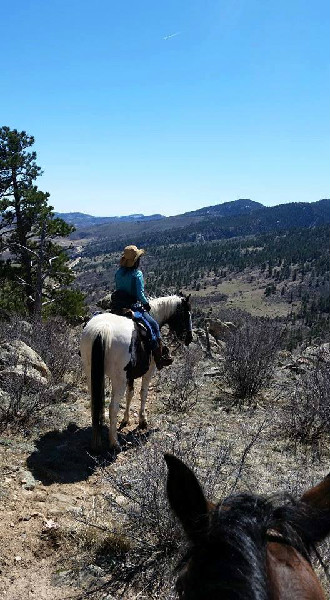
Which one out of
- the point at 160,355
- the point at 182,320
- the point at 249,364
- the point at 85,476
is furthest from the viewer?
the point at 249,364

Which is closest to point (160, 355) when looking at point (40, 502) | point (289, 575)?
point (40, 502)

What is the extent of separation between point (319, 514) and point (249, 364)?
21.5 ft

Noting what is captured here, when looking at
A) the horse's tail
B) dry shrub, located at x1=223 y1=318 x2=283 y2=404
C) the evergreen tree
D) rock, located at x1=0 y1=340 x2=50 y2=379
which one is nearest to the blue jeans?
the horse's tail

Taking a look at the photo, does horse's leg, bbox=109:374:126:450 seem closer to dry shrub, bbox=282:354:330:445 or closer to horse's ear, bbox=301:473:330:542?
dry shrub, bbox=282:354:330:445

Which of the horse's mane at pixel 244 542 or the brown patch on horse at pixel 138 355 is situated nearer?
the horse's mane at pixel 244 542

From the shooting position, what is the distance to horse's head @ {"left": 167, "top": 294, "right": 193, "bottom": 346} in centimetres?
718

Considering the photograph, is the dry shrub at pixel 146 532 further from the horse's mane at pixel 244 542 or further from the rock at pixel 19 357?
the rock at pixel 19 357

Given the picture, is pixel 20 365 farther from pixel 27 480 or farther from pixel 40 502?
pixel 40 502

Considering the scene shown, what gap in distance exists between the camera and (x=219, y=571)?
1081mm

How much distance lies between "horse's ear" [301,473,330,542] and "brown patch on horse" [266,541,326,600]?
9 cm

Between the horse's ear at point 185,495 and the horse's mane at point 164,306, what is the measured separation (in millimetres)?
5331

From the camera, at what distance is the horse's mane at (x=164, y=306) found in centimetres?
682

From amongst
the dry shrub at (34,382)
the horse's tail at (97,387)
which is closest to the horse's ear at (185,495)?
the horse's tail at (97,387)

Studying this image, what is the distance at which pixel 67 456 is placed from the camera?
505 cm
